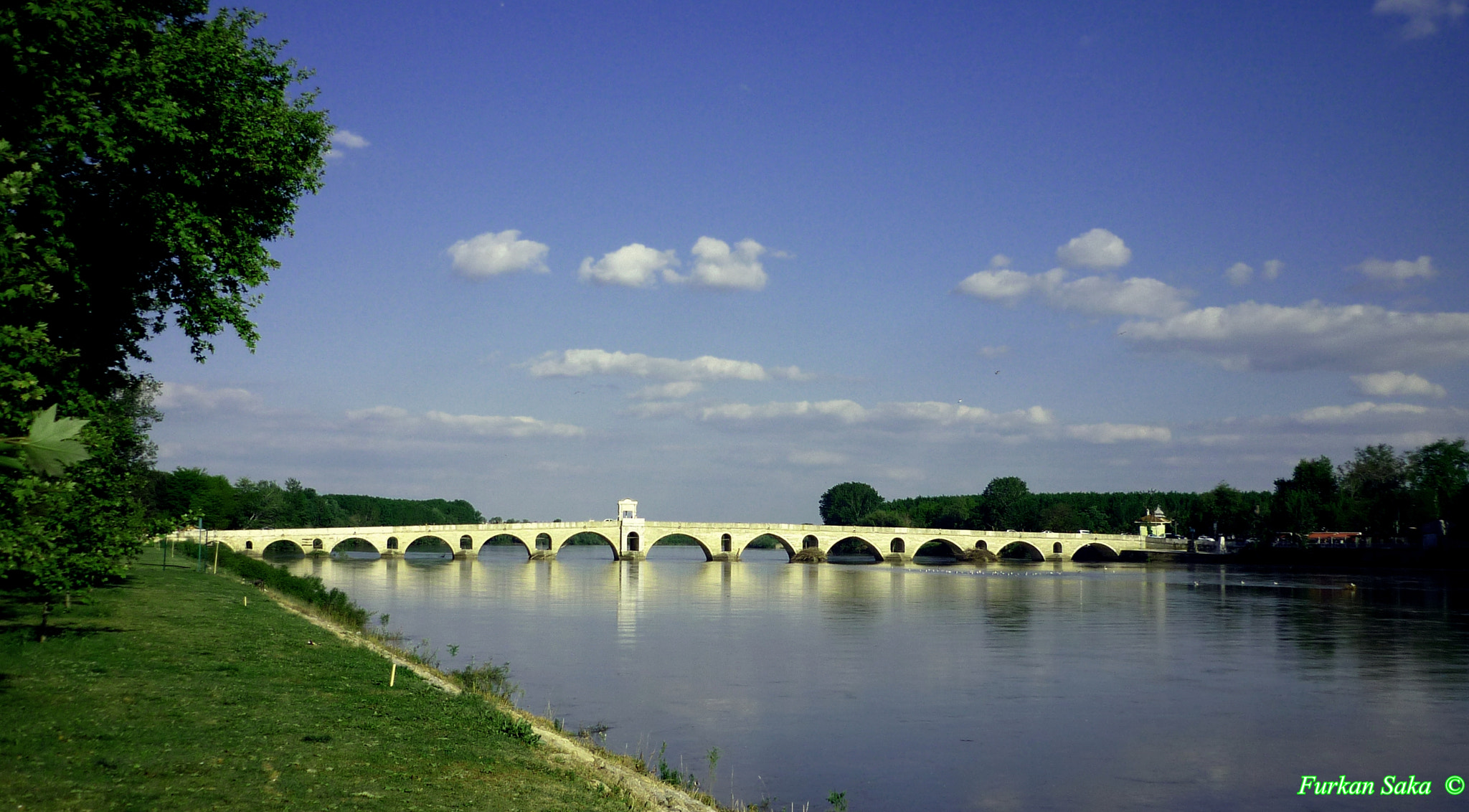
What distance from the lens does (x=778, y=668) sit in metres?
31.4

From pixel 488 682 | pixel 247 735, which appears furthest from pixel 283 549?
pixel 247 735

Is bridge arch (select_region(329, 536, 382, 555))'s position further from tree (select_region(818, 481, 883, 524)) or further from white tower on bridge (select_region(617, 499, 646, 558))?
tree (select_region(818, 481, 883, 524))

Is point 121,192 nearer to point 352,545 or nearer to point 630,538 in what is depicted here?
point 630,538

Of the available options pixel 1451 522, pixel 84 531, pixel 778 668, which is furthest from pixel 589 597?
pixel 1451 522

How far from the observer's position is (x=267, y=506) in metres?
116

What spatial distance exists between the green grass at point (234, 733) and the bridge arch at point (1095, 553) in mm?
108663

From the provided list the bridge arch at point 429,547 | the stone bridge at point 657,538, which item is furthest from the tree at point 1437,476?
the bridge arch at point 429,547

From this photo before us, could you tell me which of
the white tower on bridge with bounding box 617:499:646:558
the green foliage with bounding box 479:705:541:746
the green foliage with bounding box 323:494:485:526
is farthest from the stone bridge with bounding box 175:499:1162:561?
the green foliage with bounding box 479:705:541:746

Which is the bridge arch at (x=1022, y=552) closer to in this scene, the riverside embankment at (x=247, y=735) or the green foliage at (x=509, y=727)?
the riverside embankment at (x=247, y=735)

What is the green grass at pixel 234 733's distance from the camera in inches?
398

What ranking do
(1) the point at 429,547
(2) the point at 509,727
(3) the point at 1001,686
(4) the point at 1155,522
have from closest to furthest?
(2) the point at 509,727 → (3) the point at 1001,686 → (4) the point at 1155,522 → (1) the point at 429,547

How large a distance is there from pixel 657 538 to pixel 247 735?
89530mm

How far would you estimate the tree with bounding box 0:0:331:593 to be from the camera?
467 inches

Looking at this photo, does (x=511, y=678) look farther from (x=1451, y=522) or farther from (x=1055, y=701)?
(x=1451, y=522)
